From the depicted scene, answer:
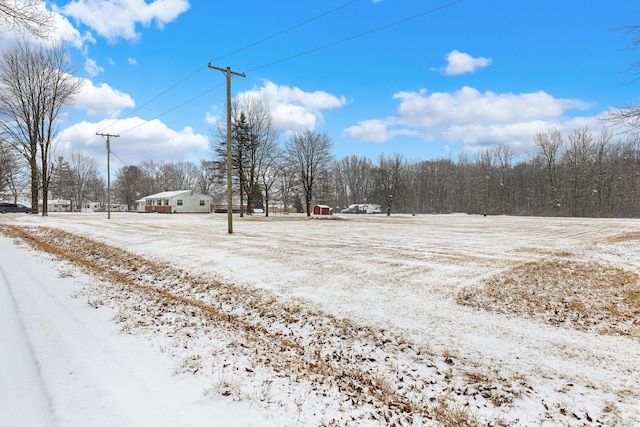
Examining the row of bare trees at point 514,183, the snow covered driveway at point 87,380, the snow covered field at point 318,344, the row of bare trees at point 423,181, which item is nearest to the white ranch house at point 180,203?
the row of bare trees at point 423,181

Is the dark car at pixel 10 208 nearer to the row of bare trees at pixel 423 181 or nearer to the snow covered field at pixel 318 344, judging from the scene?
the row of bare trees at pixel 423 181

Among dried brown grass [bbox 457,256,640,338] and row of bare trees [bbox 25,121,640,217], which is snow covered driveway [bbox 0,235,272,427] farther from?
row of bare trees [bbox 25,121,640,217]

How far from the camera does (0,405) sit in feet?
9.71

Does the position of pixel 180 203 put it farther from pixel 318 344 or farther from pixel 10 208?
pixel 318 344

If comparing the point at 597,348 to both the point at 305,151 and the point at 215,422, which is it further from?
the point at 305,151

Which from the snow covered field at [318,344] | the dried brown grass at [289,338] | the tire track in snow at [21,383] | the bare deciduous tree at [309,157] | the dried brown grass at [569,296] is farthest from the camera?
the bare deciduous tree at [309,157]

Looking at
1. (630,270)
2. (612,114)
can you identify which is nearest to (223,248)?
(630,270)

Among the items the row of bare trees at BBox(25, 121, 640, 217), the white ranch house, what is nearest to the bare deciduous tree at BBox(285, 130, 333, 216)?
the row of bare trees at BBox(25, 121, 640, 217)

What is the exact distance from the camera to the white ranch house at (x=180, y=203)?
59.1 metres

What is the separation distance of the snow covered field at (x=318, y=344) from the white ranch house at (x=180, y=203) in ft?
170

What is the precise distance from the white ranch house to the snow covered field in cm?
5188

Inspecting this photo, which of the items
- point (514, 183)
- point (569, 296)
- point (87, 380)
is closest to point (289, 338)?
point (87, 380)

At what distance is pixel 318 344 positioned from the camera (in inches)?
193

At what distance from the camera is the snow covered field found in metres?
3.17
